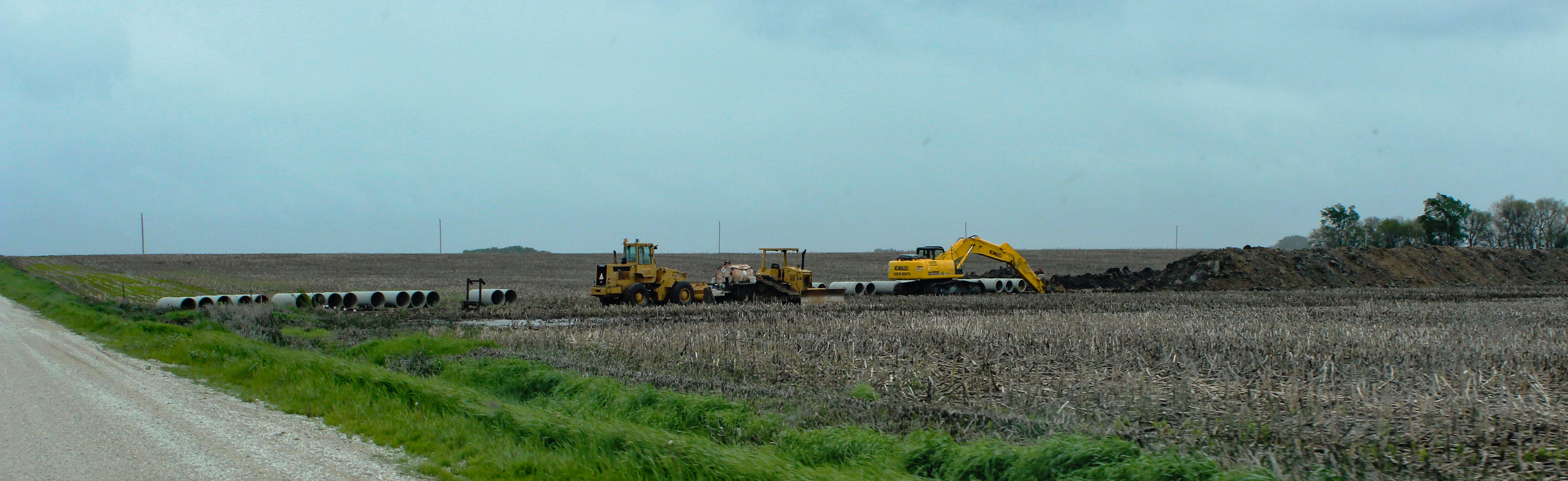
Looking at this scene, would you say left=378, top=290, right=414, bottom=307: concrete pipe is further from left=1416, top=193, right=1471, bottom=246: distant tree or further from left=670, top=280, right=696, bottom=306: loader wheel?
left=1416, top=193, right=1471, bottom=246: distant tree

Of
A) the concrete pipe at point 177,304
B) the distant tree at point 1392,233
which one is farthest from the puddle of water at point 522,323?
the distant tree at point 1392,233

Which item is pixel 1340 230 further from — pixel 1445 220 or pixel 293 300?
pixel 293 300

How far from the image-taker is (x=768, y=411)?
8086 millimetres

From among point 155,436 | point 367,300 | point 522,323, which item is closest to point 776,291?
point 522,323

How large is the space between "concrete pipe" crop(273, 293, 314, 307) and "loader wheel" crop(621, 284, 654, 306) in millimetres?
8895

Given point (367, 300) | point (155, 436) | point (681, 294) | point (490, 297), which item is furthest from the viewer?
point (490, 297)

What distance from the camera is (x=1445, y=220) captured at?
76375mm

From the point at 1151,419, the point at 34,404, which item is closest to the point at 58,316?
the point at 34,404

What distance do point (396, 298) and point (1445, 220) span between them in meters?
83.4

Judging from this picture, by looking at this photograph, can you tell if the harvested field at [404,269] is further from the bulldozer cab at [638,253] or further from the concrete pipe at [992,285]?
the concrete pipe at [992,285]

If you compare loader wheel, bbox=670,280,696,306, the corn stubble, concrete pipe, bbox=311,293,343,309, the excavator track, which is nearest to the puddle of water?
the corn stubble

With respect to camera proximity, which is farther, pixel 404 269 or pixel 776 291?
pixel 404 269

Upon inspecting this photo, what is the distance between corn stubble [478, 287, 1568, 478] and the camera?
627 cm

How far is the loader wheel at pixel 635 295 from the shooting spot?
83.9 feet
